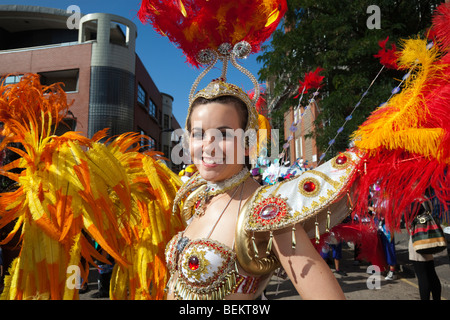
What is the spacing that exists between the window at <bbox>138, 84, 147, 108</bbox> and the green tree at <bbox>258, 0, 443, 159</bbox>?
12.2 m

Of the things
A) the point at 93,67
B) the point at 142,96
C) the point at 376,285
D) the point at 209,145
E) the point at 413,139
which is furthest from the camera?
the point at 142,96

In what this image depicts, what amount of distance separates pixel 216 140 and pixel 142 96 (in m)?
19.3

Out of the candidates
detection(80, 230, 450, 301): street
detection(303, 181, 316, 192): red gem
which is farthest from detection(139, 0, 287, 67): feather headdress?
detection(80, 230, 450, 301): street

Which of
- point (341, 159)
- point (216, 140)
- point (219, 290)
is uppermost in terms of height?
point (216, 140)

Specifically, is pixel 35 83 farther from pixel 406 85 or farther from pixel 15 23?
pixel 15 23

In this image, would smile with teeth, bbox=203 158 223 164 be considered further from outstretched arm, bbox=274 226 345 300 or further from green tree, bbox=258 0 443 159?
green tree, bbox=258 0 443 159

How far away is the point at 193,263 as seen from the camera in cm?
120

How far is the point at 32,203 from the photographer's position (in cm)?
132

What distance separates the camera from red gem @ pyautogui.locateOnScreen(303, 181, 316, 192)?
1.11 m

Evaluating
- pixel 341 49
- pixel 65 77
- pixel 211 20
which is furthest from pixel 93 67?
pixel 211 20

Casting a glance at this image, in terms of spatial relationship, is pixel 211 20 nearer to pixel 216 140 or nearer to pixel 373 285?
pixel 216 140
